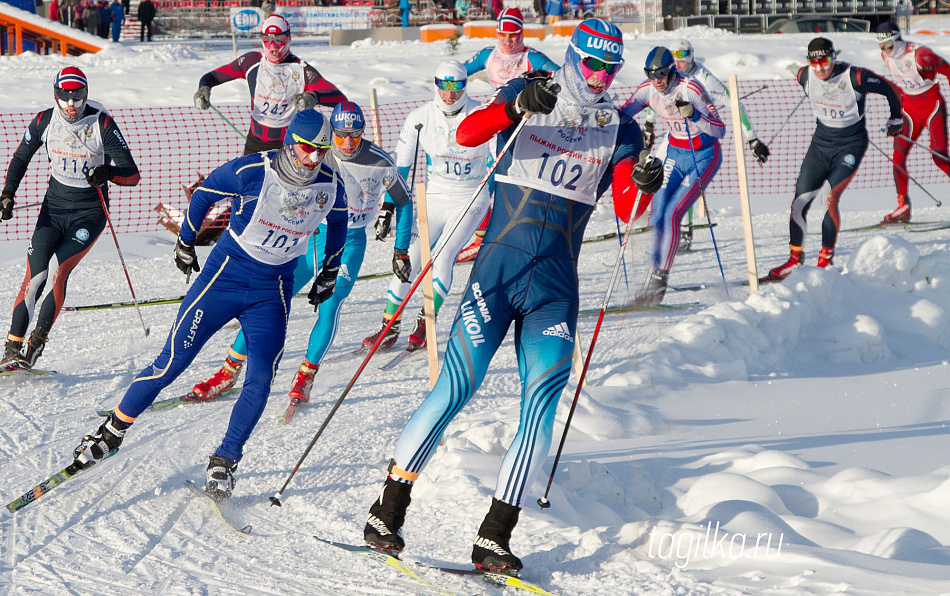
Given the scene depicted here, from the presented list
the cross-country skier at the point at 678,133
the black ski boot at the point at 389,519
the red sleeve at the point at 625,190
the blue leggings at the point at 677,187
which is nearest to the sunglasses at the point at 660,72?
the cross-country skier at the point at 678,133

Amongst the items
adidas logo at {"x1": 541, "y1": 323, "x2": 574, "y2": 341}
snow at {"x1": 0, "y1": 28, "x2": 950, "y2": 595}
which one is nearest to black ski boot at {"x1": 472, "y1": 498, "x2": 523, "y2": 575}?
snow at {"x1": 0, "y1": 28, "x2": 950, "y2": 595}

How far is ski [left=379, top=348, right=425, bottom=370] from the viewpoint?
22.6 feet

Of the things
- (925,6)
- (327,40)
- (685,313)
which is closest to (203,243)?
(685,313)

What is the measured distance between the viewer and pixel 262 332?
4.70 m

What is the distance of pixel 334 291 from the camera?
6.00m

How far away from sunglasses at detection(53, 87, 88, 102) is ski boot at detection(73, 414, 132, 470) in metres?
2.78

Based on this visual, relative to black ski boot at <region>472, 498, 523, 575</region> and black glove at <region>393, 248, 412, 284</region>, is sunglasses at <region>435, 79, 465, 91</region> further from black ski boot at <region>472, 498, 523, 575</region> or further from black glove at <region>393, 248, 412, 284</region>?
black ski boot at <region>472, 498, 523, 575</region>

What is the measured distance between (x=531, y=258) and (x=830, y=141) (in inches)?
239

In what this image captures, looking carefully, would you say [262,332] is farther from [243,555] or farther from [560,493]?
[560,493]

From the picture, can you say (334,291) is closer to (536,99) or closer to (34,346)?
(34,346)

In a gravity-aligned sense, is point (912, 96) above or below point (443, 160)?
above

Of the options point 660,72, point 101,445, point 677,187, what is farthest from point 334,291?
point 660,72

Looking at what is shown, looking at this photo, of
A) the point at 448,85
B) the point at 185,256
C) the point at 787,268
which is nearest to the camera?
the point at 185,256

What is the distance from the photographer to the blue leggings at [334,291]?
611cm
